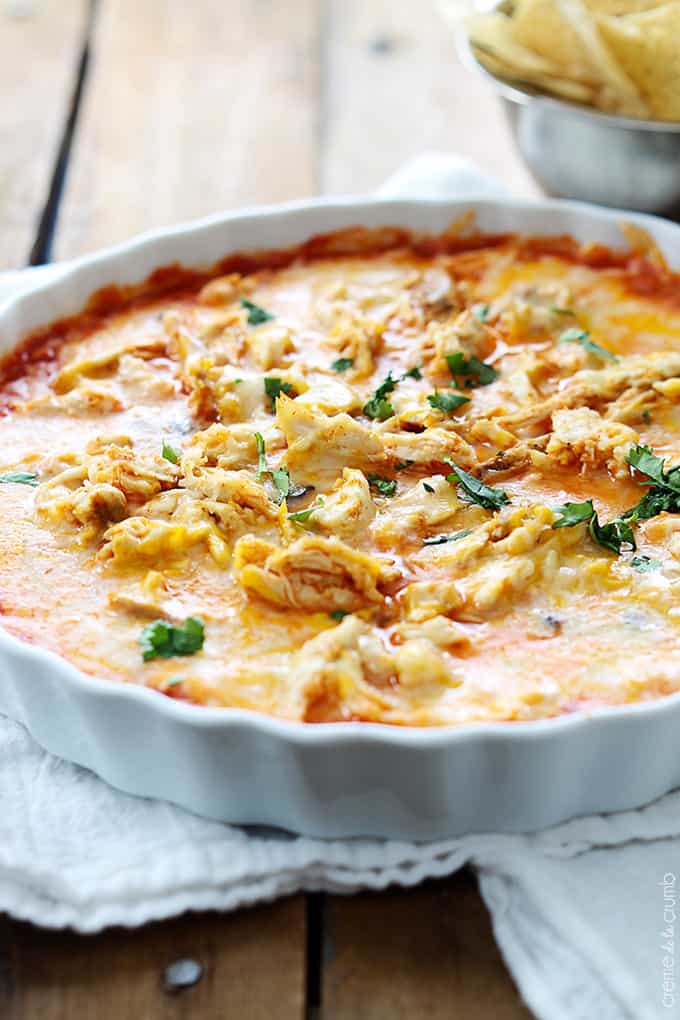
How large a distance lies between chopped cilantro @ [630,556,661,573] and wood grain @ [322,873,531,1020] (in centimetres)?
89

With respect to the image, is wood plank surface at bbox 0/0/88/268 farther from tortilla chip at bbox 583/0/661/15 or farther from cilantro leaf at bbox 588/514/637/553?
cilantro leaf at bbox 588/514/637/553

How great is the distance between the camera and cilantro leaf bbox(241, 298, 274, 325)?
4.34 meters

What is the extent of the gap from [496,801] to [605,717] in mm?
307

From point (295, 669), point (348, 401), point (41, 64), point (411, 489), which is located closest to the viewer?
point (295, 669)

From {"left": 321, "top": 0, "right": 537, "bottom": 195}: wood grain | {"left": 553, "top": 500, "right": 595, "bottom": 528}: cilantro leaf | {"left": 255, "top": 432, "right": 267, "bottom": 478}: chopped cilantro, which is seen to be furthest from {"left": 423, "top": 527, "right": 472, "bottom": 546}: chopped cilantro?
{"left": 321, "top": 0, "right": 537, "bottom": 195}: wood grain

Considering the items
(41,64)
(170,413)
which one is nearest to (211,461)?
(170,413)

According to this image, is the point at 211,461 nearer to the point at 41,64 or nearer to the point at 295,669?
the point at 295,669

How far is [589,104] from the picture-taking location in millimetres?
4809

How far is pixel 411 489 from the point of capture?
3.50 metres

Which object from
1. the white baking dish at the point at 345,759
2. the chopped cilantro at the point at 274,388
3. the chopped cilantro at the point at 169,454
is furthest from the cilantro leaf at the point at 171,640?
the chopped cilantro at the point at 274,388

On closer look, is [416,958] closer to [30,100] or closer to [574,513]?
[574,513]

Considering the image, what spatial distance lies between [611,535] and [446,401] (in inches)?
30.6

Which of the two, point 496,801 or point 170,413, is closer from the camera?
point 496,801

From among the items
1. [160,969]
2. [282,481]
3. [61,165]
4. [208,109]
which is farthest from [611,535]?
[208,109]
